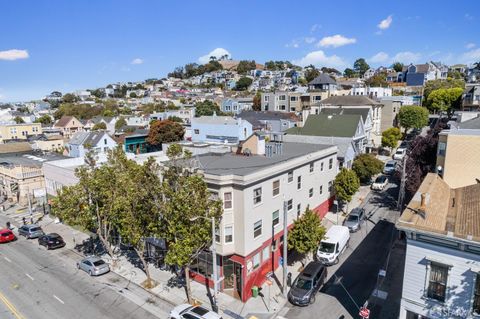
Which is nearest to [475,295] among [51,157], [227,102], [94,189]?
[94,189]

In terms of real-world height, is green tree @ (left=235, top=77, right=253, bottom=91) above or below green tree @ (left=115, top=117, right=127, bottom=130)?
above

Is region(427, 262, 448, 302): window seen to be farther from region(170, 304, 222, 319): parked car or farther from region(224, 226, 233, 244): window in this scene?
region(224, 226, 233, 244): window

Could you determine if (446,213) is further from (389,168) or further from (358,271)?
(389,168)

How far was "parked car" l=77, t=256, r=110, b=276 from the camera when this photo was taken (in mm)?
25656

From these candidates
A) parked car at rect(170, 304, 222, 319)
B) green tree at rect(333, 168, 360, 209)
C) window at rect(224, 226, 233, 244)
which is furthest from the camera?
green tree at rect(333, 168, 360, 209)

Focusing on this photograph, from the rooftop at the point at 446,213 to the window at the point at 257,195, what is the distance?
955 cm

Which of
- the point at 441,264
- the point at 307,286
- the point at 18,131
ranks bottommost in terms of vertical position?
the point at 307,286

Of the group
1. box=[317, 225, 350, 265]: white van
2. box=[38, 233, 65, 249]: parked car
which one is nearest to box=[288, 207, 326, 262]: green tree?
box=[317, 225, 350, 265]: white van

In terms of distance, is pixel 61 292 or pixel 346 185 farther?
pixel 346 185

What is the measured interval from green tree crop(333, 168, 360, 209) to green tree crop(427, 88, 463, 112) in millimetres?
64676

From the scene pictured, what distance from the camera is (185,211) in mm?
18219

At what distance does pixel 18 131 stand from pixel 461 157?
106 meters

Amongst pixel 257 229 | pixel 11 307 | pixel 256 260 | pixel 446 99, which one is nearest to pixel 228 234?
pixel 257 229

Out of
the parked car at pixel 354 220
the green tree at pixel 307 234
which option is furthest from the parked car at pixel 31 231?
the parked car at pixel 354 220
